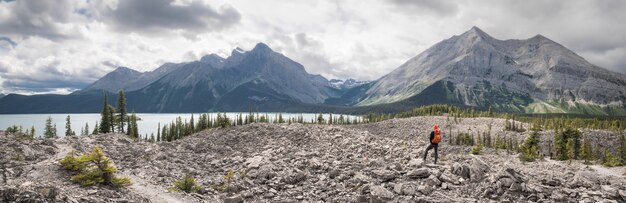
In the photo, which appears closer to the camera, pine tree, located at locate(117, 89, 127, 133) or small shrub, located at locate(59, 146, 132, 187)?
small shrub, located at locate(59, 146, 132, 187)

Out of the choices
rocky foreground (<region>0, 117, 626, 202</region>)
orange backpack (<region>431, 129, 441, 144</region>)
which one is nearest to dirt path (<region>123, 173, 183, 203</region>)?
rocky foreground (<region>0, 117, 626, 202</region>)

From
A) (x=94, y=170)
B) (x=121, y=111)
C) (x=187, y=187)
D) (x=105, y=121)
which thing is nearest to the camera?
Result: (x=94, y=170)

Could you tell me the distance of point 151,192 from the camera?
82.8ft

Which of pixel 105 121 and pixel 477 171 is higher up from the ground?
pixel 105 121

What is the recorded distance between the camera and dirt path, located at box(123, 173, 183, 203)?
77.1 feet

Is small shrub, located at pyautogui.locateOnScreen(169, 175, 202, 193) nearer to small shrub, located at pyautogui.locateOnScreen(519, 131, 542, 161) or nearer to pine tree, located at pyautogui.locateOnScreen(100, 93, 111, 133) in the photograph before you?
small shrub, located at pyautogui.locateOnScreen(519, 131, 542, 161)

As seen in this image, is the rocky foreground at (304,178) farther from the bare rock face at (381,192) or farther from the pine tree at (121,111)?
the pine tree at (121,111)

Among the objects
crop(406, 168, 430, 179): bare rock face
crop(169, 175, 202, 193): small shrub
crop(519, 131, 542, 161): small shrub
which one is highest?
crop(406, 168, 430, 179): bare rock face

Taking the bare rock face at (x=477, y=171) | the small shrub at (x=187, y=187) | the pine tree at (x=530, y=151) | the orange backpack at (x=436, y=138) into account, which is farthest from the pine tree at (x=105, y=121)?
the pine tree at (x=530, y=151)

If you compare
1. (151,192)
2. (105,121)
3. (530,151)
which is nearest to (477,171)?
(151,192)

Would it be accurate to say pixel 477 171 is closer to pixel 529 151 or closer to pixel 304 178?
pixel 304 178

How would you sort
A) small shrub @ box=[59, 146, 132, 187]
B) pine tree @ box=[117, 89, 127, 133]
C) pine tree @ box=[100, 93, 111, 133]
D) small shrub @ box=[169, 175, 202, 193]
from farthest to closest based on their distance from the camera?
pine tree @ box=[117, 89, 127, 133] → pine tree @ box=[100, 93, 111, 133] → small shrub @ box=[169, 175, 202, 193] → small shrub @ box=[59, 146, 132, 187]

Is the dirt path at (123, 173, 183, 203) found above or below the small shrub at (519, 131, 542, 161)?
above

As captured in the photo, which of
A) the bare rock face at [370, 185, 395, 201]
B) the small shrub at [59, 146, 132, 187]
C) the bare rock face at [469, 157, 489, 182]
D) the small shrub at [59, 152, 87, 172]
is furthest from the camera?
the small shrub at [59, 152, 87, 172]
